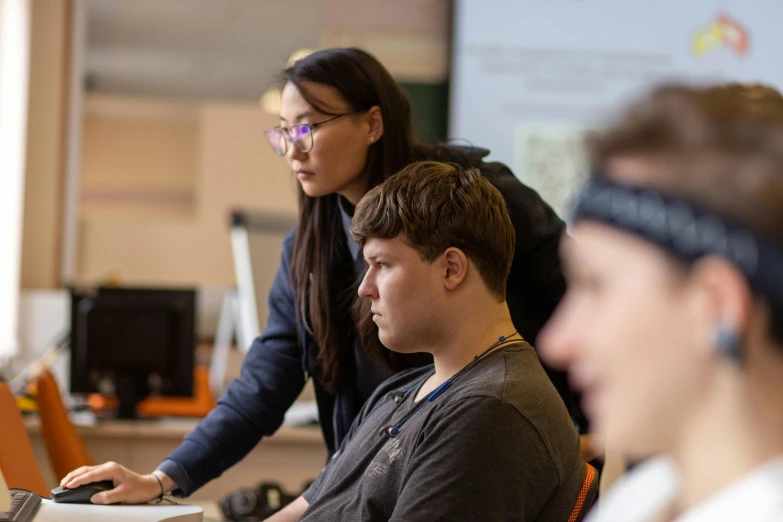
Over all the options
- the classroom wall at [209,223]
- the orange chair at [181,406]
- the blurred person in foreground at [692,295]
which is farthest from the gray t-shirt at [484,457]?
the classroom wall at [209,223]

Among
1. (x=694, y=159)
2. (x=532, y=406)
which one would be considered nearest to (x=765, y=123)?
(x=694, y=159)

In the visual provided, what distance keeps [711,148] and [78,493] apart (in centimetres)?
125

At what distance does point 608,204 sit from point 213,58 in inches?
274

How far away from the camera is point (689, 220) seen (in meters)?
0.53

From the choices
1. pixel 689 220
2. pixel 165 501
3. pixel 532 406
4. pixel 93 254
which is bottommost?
pixel 93 254

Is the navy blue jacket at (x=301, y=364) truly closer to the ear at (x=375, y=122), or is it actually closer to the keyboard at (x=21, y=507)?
the ear at (x=375, y=122)

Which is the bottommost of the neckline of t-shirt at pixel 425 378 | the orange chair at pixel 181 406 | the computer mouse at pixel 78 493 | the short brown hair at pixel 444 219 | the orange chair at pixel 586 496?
the orange chair at pixel 181 406

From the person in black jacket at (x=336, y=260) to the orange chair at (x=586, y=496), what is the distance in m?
0.41

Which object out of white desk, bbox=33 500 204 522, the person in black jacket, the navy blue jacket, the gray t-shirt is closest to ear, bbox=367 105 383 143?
the person in black jacket

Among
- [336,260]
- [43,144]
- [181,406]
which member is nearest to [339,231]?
[336,260]

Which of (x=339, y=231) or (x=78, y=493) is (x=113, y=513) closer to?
(x=78, y=493)

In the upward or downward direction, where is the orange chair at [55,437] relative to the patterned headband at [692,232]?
downward

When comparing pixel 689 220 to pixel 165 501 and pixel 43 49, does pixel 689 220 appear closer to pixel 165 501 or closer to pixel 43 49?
pixel 165 501

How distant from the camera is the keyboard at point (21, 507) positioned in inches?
49.4
